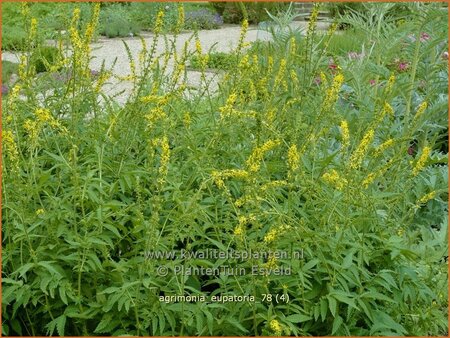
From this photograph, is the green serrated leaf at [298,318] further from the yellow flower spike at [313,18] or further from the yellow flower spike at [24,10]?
the yellow flower spike at [24,10]

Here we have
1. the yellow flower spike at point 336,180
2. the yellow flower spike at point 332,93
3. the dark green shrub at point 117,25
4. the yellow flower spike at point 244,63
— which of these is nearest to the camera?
the yellow flower spike at point 336,180

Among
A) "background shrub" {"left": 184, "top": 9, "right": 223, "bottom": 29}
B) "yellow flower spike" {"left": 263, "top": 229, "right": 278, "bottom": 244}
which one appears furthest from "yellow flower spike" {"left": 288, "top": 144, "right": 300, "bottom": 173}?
"background shrub" {"left": 184, "top": 9, "right": 223, "bottom": 29}

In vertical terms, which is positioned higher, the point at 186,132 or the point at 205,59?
the point at 205,59

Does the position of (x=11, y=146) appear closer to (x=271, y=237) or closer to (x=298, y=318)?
(x=271, y=237)

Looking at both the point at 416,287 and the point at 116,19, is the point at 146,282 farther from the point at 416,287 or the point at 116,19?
the point at 116,19

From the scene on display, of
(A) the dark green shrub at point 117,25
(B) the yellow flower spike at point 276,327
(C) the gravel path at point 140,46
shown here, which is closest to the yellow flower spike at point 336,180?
(B) the yellow flower spike at point 276,327

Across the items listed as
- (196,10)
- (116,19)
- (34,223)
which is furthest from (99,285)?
(196,10)

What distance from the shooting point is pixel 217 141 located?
3.14 meters

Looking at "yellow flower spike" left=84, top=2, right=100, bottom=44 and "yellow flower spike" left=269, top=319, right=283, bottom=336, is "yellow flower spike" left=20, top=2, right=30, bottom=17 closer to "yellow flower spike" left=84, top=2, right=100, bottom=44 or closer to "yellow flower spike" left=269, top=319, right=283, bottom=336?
"yellow flower spike" left=84, top=2, right=100, bottom=44

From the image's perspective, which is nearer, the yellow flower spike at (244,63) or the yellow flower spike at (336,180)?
the yellow flower spike at (336,180)

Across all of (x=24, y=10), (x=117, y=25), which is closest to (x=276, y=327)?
(x=24, y=10)

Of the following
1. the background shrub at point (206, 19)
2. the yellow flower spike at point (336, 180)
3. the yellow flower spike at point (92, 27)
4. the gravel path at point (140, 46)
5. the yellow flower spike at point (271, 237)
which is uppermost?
the yellow flower spike at point (92, 27)

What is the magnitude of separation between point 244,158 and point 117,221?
691 mm

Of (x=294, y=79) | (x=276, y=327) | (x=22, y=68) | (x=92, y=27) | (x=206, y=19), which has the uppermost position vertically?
(x=92, y=27)
